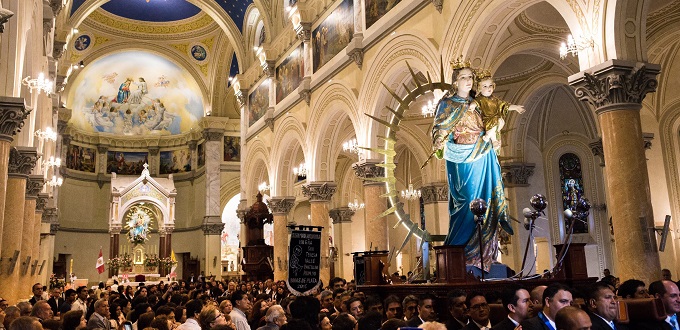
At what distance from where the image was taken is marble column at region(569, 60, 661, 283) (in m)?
8.87

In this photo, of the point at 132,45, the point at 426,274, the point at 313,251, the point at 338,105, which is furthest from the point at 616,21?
the point at 132,45

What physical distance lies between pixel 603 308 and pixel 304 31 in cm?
1694

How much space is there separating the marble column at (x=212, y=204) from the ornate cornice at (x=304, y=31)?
41.5ft

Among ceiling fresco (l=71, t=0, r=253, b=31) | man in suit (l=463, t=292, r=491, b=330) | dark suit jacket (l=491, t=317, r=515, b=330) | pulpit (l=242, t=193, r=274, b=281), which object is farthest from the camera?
ceiling fresco (l=71, t=0, r=253, b=31)

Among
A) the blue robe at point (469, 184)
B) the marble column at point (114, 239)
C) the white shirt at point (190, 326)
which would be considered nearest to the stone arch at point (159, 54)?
the marble column at point (114, 239)

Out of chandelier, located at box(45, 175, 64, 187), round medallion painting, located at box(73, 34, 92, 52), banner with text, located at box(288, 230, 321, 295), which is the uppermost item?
round medallion painting, located at box(73, 34, 92, 52)

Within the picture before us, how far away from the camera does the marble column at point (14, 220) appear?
37.2ft

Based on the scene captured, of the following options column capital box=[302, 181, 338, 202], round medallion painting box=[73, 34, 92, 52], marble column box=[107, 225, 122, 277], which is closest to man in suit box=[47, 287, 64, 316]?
column capital box=[302, 181, 338, 202]

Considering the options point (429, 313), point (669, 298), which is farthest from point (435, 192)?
point (669, 298)

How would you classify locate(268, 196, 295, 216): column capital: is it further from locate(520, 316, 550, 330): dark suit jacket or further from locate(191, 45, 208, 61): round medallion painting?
locate(520, 316, 550, 330): dark suit jacket

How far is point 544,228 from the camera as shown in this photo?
60.1 feet

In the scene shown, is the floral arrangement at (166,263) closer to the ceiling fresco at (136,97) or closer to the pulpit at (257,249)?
the pulpit at (257,249)

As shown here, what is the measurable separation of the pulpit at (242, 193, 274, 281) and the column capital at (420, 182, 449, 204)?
640cm

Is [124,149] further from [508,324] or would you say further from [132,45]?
[508,324]
